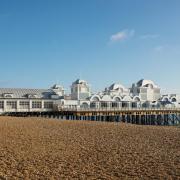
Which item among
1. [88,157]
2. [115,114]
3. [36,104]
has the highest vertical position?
[36,104]

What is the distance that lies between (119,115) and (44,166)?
141 feet

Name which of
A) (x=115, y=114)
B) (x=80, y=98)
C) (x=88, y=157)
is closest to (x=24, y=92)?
(x=80, y=98)

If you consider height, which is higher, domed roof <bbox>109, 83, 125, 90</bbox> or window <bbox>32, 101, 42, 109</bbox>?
domed roof <bbox>109, 83, 125, 90</bbox>

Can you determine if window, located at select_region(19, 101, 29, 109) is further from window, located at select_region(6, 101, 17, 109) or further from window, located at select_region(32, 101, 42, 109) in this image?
window, located at select_region(32, 101, 42, 109)

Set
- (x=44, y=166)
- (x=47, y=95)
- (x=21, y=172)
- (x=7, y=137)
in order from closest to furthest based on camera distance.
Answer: (x=21, y=172), (x=44, y=166), (x=7, y=137), (x=47, y=95)

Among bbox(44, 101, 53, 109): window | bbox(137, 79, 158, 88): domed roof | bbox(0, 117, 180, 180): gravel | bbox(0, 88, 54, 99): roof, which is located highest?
bbox(137, 79, 158, 88): domed roof

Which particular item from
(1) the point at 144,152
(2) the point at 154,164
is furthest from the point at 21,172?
(1) the point at 144,152

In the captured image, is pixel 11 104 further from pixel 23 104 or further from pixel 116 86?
pixel 116 86

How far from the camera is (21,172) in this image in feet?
27.2

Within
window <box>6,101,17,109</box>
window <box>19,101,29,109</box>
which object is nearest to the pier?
window <box>19,101,29,109</box>

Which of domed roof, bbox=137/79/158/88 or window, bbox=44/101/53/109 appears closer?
window, bbox=44/101/53/109

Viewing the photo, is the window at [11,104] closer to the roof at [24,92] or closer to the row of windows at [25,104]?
the row of windows at [25,104]

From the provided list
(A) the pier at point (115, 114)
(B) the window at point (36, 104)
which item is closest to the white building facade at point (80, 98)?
(B) the window at point (36, 104)

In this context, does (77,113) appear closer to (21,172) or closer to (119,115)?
(119,115)
